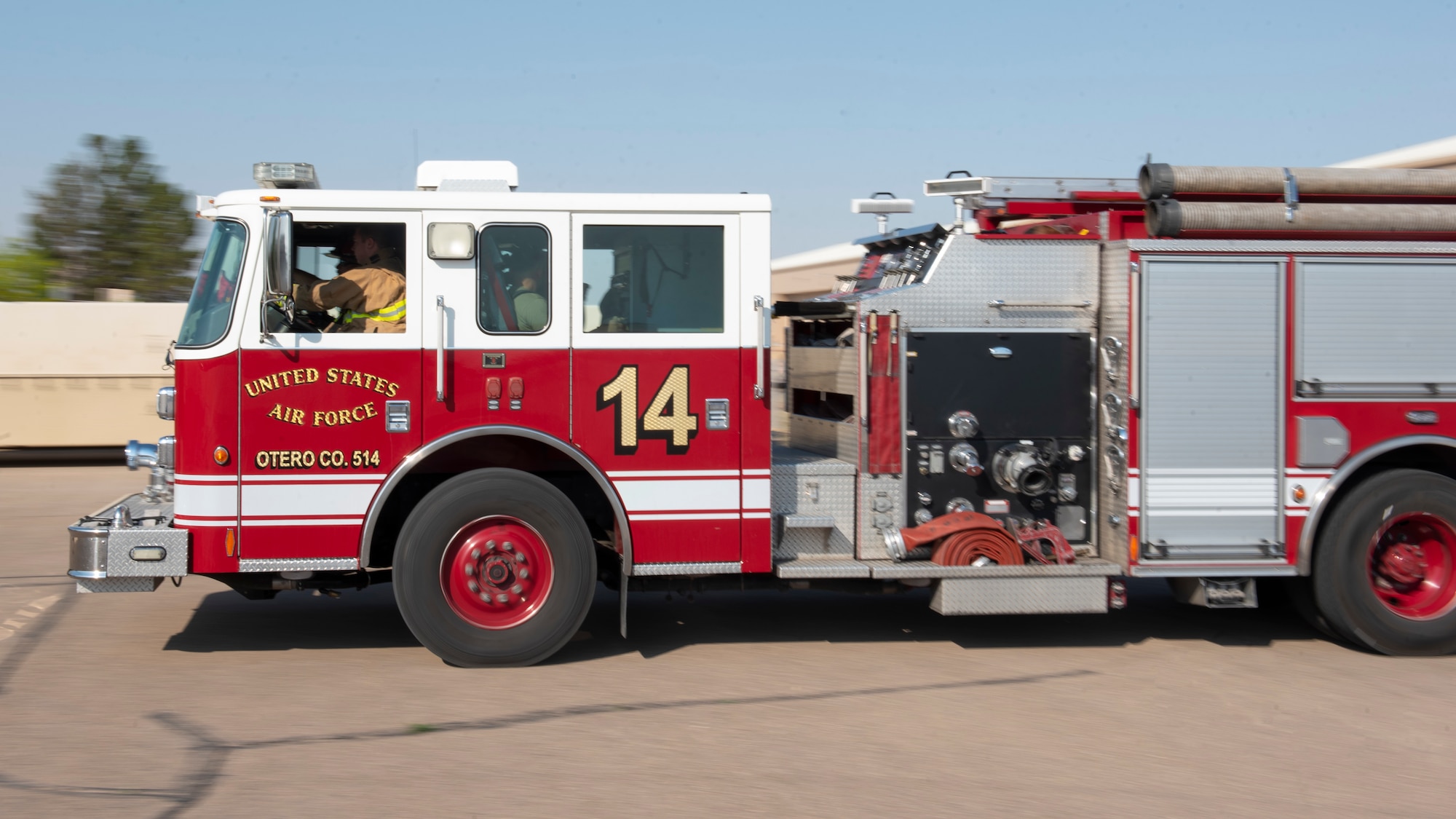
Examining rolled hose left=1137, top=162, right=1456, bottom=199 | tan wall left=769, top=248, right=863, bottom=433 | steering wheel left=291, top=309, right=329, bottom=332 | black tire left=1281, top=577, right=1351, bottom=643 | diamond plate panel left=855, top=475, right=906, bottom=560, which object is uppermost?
tan wall left=769, top=248, right=863, bottom=433

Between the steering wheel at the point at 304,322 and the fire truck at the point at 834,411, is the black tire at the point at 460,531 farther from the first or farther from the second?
the steering wheel at the point at 304,322

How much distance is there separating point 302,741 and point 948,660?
341 cm

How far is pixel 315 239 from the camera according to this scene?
5.98 metres

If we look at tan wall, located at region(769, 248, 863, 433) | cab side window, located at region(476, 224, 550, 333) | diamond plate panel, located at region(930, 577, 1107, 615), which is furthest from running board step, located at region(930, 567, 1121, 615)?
tan wall, located at region(769, 248, 863, 433)

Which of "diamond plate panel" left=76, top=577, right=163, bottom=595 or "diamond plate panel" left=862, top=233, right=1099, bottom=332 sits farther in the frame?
"diamond plate panel" left=862, top=233, right=1099, bottom=332

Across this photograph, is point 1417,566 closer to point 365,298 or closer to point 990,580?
point 990,580

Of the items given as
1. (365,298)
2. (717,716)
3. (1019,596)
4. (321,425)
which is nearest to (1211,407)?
(1019,596)

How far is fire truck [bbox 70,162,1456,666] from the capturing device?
5.84 m

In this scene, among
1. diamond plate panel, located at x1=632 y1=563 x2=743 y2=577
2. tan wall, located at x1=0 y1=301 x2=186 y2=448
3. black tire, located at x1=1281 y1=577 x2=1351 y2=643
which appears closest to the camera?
diamond plate panel, located at x1=632 y1=563 x2=743 y2=577

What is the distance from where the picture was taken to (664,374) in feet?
19.9

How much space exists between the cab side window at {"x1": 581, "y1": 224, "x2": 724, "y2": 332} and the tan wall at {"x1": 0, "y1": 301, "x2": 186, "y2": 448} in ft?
35.4

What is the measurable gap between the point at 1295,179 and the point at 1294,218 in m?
0.24

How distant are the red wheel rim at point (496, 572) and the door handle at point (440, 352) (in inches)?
27.6

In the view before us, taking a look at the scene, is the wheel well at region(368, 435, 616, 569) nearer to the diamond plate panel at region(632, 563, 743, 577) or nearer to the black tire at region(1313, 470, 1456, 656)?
the diamond plate panel at region(632, 563, 743, 577)
